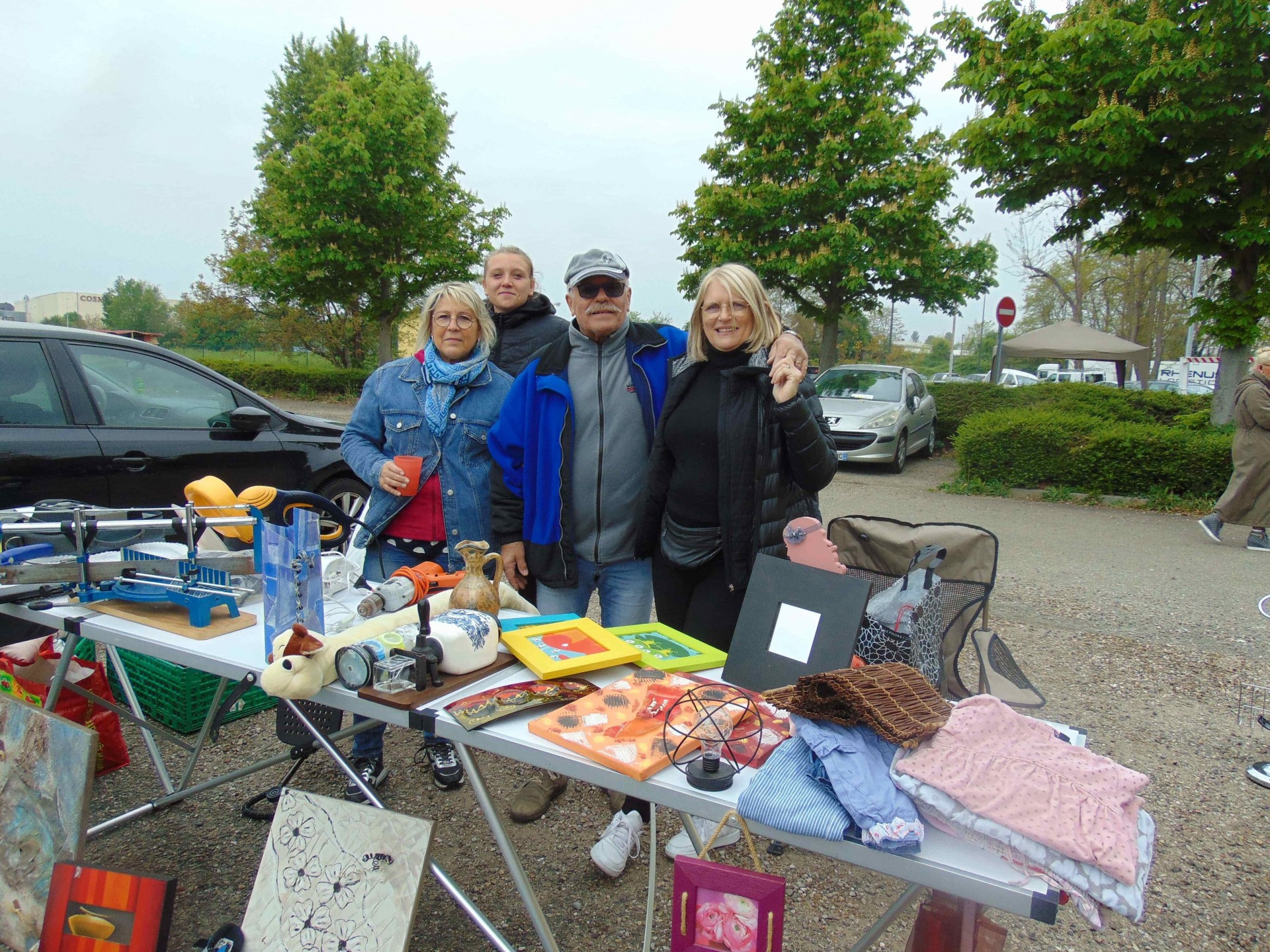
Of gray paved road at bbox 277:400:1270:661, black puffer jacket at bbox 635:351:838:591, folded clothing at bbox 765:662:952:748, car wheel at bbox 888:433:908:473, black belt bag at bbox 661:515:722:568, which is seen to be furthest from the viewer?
car wheel at bbox 888:433:908:473

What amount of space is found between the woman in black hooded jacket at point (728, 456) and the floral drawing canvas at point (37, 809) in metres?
1.66

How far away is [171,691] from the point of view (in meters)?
3.18

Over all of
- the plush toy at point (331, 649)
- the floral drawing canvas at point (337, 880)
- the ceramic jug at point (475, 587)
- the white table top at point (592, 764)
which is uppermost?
the ceramic jug at point (475, 587)

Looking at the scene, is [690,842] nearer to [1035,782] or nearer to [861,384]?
[1035,782]

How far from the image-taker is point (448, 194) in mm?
18312

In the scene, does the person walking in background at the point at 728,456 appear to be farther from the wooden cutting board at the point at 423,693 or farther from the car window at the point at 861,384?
the car window at the point at 861,384

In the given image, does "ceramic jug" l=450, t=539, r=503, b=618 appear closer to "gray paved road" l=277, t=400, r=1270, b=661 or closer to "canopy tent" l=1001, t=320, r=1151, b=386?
"gray paved road" l=277, t=400, r=1270, b=661

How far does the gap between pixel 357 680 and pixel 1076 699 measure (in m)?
3.49

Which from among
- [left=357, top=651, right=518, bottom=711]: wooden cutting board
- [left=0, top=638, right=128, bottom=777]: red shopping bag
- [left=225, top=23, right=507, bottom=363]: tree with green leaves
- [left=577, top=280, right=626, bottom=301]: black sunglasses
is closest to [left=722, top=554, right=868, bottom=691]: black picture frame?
[left=357, top=651, right=518, bottom=711]: wooden cutting board

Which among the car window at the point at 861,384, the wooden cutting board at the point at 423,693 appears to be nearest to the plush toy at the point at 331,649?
the wooden cutting board at the point at 423,693

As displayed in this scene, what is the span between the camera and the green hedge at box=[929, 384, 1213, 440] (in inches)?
480

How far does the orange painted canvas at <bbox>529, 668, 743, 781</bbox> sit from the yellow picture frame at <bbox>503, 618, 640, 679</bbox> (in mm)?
88

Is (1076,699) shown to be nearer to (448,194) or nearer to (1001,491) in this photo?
(1001,491)

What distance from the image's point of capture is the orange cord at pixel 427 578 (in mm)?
2244
